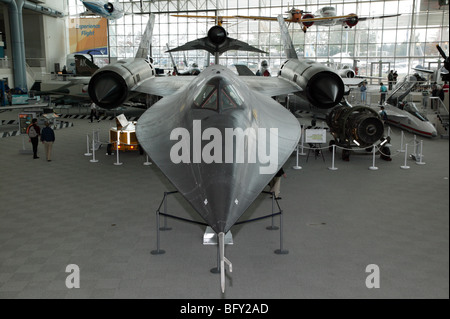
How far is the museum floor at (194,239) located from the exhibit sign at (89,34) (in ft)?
110

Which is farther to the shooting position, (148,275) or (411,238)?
(411,238)

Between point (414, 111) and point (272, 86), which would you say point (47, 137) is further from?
point (414, 111)

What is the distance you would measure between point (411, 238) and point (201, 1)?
37.6 meters

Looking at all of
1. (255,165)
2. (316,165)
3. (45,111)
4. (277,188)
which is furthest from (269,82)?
(45,111)

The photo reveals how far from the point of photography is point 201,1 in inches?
1567

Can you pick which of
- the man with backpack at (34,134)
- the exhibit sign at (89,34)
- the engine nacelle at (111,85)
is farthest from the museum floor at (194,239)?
the exhibit sign at (89,34)

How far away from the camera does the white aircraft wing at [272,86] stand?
1117 cm

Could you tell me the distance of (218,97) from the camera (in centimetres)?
603

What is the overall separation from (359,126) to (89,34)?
37.2 m

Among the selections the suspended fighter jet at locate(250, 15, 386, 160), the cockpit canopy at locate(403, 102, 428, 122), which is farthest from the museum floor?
the cockpit canopy at locate(403, 102, 428, 122)

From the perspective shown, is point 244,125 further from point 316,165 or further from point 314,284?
point 316,165

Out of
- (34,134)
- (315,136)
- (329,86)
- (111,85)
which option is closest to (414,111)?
(315,136)

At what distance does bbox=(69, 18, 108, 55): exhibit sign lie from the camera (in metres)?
42.0

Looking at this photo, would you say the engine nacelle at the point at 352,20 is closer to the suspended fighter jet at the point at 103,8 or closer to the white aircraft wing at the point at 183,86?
the suspended fighter jet at the point at 103,8
